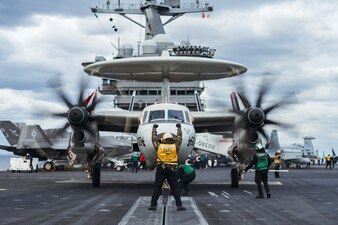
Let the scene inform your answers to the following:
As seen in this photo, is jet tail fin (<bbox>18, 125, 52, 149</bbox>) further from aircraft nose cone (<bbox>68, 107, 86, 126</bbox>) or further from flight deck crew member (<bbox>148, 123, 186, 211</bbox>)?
flight deck crew member (<bbox>148, 123, 186, 211</bbox>)

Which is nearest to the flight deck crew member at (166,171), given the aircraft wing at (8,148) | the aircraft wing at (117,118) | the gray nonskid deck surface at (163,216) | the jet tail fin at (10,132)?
the gray nonskid deck surface at (163,216)

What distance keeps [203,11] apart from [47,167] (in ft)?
106

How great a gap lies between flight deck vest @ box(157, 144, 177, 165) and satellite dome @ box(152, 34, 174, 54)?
173 feet

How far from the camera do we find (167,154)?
50.4 feet

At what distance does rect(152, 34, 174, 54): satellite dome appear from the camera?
222ft

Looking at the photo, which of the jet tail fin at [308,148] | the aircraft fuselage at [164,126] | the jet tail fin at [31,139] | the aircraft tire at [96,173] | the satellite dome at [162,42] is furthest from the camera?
the jet tail fin at [308,148]

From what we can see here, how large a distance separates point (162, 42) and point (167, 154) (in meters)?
54.5

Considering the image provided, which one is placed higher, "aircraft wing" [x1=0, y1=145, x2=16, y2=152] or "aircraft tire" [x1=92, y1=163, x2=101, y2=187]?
"aircraft wing" [x1=0, y1=145, x2=16, y2=152]

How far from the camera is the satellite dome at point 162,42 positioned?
6781 cm

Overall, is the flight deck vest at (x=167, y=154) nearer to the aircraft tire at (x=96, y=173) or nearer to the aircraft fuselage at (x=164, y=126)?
the aircraft fuselage at (x=164, y=126)

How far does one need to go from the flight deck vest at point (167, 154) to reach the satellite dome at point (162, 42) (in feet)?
173

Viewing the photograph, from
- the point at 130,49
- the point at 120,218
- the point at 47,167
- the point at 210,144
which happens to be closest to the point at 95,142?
the point at 120,218

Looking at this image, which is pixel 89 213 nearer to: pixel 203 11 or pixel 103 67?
pixel 103 67

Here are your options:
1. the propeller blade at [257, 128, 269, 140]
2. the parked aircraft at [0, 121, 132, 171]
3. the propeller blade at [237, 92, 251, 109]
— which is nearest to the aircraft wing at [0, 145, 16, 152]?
the parked aircraft at [0, 121, 132, 171]
